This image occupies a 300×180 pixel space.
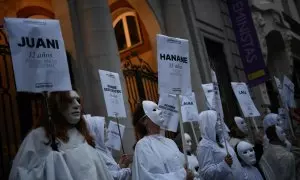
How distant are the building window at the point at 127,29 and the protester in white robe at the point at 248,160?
24.1ft

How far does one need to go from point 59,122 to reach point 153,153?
134cm

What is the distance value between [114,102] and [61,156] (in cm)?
280

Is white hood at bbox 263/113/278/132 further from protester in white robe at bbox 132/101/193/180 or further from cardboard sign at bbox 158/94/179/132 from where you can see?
protester in white robe at bbox 132/101/193/180

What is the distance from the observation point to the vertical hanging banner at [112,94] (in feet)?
20.1

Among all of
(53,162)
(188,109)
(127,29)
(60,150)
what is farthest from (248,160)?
(127,29)

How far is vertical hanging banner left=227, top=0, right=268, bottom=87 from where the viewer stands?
12.2 metres

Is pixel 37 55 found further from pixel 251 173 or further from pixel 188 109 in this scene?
pixel 188 109

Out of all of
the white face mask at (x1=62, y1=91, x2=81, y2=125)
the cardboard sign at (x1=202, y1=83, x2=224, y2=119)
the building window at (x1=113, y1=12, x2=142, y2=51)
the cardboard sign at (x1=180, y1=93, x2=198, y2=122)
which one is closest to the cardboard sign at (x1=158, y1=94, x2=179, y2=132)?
the cardboard sign at (x1=202, y1=83, x2=224, y2=119)

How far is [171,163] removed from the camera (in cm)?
468

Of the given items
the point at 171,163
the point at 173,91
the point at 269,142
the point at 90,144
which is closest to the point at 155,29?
the point at 269,142

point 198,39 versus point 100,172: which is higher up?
point 198,39

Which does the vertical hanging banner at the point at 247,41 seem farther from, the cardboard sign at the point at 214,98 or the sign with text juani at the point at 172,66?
the sign with text juani at the point at 172,66

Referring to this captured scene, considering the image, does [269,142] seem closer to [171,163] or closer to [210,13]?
[171,163]

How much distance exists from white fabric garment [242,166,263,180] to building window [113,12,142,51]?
7484 millimetres
